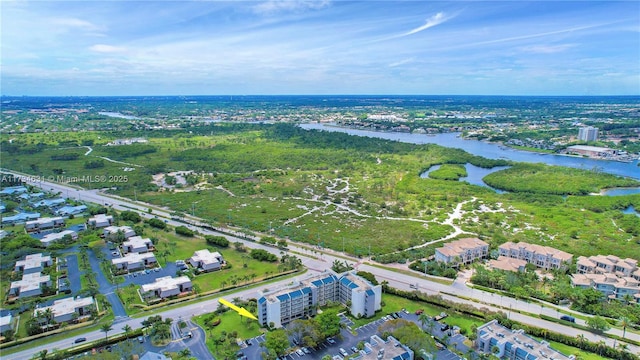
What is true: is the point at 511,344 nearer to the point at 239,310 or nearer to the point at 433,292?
the point at 433,292

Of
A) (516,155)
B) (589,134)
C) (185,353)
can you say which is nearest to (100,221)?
(185,353)

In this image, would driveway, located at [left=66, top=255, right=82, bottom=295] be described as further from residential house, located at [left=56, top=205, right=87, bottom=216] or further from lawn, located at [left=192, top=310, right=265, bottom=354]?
residential house, located at [left=56, top=205, right=87, bottom=216]

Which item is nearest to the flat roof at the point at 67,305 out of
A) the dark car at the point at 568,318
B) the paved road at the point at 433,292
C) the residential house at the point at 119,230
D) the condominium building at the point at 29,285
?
the paved road at the point at 433,292

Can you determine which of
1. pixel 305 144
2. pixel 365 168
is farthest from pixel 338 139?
pixel 365 168

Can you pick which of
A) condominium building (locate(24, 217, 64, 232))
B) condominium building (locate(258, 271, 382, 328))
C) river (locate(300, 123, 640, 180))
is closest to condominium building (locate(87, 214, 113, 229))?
condominium building (locate(24, 217, 64, 232))

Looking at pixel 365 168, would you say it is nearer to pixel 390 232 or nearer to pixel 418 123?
pixel 390 232

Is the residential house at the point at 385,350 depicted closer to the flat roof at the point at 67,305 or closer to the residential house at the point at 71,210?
the flat roof at the point at 67,305
